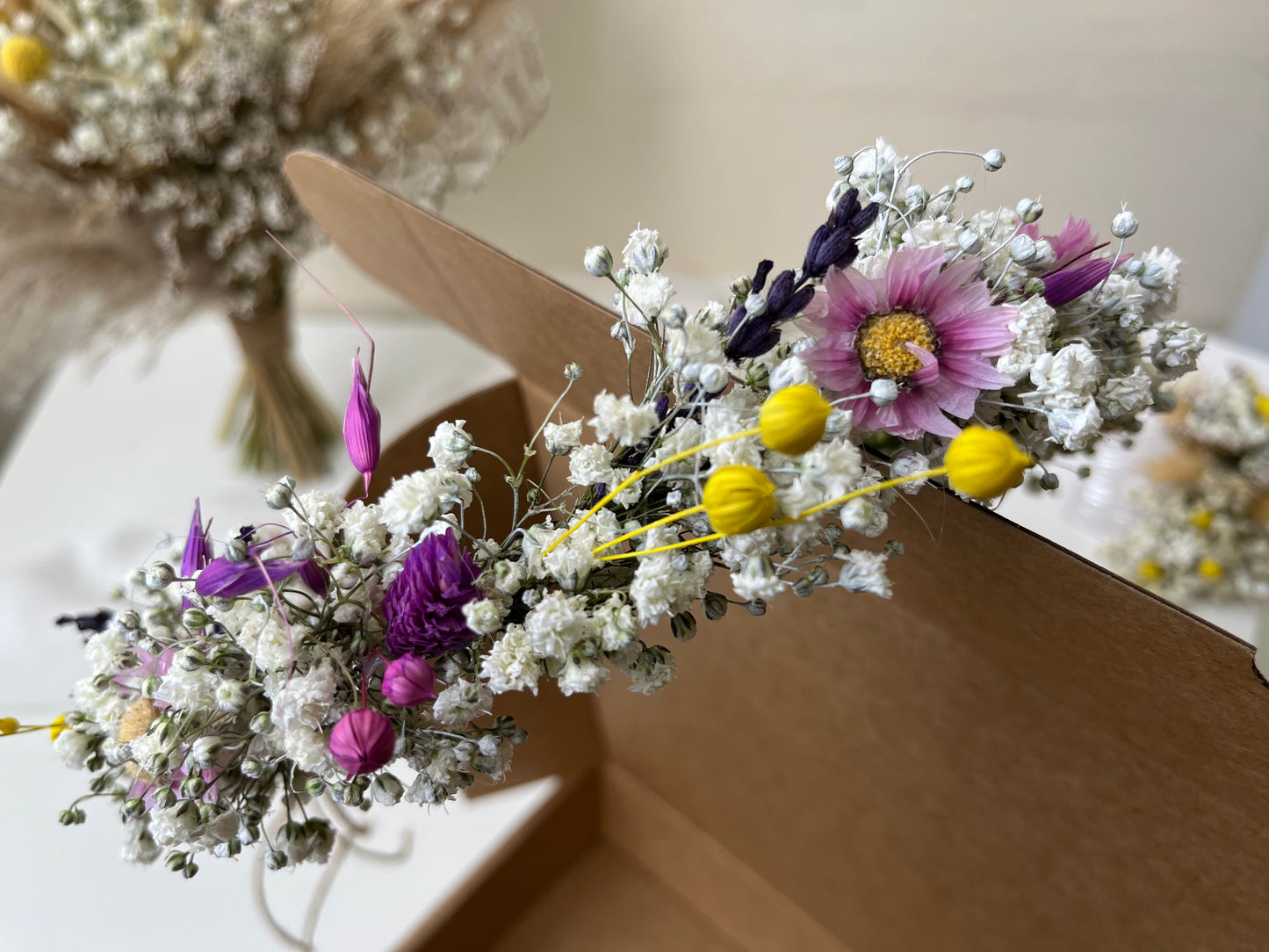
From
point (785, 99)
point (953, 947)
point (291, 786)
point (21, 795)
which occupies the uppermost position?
point (785, 99)

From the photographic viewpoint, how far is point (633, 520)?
36 centimetres

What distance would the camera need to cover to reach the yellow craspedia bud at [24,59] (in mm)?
709

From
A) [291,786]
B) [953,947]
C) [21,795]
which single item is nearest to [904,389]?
[291,786]

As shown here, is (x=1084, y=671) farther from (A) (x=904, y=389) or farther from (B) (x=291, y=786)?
(B) (x=291, y=786)

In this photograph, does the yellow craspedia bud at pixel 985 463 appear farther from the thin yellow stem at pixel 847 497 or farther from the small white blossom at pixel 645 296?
the small white blossom at pixel 645 296

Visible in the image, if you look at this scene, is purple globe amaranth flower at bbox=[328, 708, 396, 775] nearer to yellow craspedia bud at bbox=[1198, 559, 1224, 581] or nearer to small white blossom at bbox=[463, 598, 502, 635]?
small white blossom at bbox=[463, 598, 502, 635]

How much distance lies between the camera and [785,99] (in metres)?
0.99

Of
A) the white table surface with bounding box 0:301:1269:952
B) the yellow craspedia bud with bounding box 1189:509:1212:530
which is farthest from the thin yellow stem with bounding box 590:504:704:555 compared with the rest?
the yellow craspedia bud with bounding box 1189:509:1212:530

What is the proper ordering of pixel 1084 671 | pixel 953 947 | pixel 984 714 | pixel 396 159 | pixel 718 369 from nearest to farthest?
pixel 718 369, pixel 1084 671, pixel 984 714, pixel 953 947, pixel 396 159

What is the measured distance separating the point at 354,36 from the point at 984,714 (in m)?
0.79

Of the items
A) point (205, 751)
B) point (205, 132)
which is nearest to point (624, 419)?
point (205, 751)

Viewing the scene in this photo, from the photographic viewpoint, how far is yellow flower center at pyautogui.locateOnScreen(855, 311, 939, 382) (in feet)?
1.20

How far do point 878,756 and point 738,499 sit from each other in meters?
0.44

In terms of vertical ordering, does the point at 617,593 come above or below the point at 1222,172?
below
